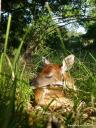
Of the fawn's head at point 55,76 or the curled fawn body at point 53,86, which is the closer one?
the curled fawn body at point 53,86

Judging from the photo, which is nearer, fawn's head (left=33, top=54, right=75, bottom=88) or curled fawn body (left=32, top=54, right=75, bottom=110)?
curled fawn body (left=32, top=54, right=75, bottom=110)

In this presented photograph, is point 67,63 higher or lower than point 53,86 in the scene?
higher

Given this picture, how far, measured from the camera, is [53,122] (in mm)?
2133

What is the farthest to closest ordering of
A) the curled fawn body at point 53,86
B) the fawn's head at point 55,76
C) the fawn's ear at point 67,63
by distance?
the fawn's ear at point 67,63 < the fawn's head at point 55,76 < the curled fawn body at point 53,86

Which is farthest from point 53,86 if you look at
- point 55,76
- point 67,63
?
point 67,63

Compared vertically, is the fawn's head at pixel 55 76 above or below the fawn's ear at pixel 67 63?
below

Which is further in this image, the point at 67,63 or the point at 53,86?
the point at 67,63

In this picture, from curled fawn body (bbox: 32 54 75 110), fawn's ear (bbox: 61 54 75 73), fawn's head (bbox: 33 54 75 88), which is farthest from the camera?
fawn's ear (bbox: 61 54 75 73)

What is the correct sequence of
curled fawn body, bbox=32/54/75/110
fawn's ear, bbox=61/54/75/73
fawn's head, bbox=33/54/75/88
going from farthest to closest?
fawn's ear, bbox=61/54/75/73 → fawn's head, bbox=33/54/75/88 → curled fawn body, bbox=32/54/75/110

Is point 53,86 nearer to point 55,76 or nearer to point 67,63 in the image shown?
point 55,76

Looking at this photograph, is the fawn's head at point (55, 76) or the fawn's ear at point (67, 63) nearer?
the fawn's head at point (55, 76)

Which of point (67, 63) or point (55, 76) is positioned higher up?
point (67, 63)

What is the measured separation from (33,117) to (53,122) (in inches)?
59.5

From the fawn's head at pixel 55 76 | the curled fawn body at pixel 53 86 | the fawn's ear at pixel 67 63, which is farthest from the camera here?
the fawn's ear at pixel 67 63
